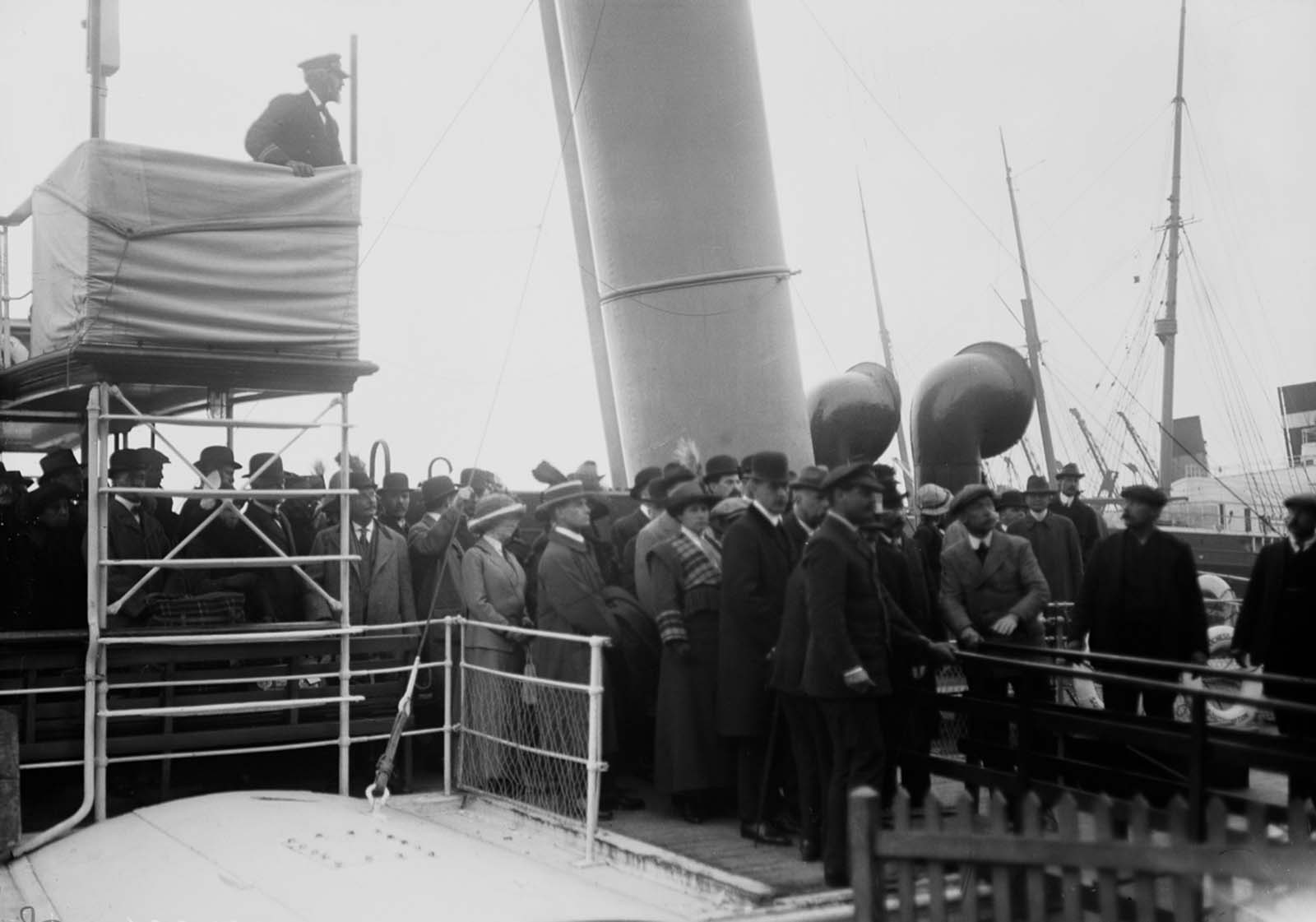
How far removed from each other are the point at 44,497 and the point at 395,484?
84.5 inches

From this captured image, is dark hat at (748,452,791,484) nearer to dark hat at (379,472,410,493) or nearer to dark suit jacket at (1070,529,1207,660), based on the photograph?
dark suit jacket at (1070,529,1207,660)

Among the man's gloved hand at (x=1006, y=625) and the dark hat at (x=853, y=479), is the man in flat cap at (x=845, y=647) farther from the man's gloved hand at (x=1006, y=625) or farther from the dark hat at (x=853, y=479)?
the man's gloved hand at (x=1006, y=625)

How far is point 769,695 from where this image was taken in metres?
7.14

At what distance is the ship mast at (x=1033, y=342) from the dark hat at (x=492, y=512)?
562 inches

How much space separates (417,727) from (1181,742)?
506 centimetres

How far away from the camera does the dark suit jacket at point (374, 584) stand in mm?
8523

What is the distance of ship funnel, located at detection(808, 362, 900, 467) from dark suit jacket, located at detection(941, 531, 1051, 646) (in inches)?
249

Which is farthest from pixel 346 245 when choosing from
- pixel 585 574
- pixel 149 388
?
pixel 585 574

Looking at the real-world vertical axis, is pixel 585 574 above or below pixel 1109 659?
above

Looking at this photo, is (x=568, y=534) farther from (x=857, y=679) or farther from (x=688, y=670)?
(x=857, y=679)

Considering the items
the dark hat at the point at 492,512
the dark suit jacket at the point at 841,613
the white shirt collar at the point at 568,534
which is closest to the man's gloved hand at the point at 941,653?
the dark suit jacket at the point at 841,613

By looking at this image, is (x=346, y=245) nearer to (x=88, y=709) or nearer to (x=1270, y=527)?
(x=88, y=709)

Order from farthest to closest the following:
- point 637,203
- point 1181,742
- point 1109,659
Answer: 1. point 637,203
2. point 1109,659
3. point 1181,742

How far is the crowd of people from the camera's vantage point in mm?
6418
